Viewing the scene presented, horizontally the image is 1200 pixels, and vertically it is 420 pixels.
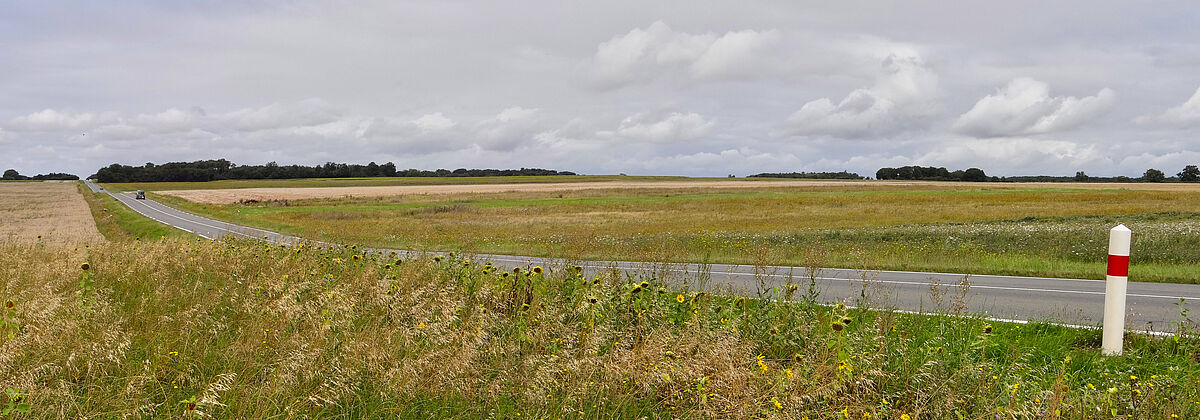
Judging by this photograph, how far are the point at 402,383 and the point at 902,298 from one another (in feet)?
28.3

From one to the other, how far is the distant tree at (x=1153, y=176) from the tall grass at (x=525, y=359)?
16244 cm

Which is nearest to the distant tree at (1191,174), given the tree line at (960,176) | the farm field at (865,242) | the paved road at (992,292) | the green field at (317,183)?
the tree line at (960,176)

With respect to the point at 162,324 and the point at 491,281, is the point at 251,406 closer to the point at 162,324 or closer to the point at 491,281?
the point at 162,324

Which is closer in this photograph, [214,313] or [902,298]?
[214,313]

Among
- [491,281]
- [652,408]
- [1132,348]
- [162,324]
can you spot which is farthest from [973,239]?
[162,324]

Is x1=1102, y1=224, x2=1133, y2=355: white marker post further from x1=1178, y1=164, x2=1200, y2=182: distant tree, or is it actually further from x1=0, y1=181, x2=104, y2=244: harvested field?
x1=1178, y1=164, x2=1200, y2=182: distant tree

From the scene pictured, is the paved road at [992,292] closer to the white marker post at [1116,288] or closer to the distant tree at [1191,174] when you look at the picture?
the white marker post at [1116,288]

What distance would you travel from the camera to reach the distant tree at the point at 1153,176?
133 m

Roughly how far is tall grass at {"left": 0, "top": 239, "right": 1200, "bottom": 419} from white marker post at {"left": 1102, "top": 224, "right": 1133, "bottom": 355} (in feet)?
0.50

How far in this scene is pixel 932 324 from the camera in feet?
23.5

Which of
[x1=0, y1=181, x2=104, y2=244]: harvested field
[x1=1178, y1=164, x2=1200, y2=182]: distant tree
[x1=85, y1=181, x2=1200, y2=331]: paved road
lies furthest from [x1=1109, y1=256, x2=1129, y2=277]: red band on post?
[x1=1178, y1=164, x2=1200, y2=182]: distant tree

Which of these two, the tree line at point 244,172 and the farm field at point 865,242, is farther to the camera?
the tree line at point 244,172

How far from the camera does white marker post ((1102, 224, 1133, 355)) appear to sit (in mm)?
5926


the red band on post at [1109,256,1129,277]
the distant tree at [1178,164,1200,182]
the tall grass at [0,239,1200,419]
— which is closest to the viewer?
the tall grass at [0,239,1200,419]
